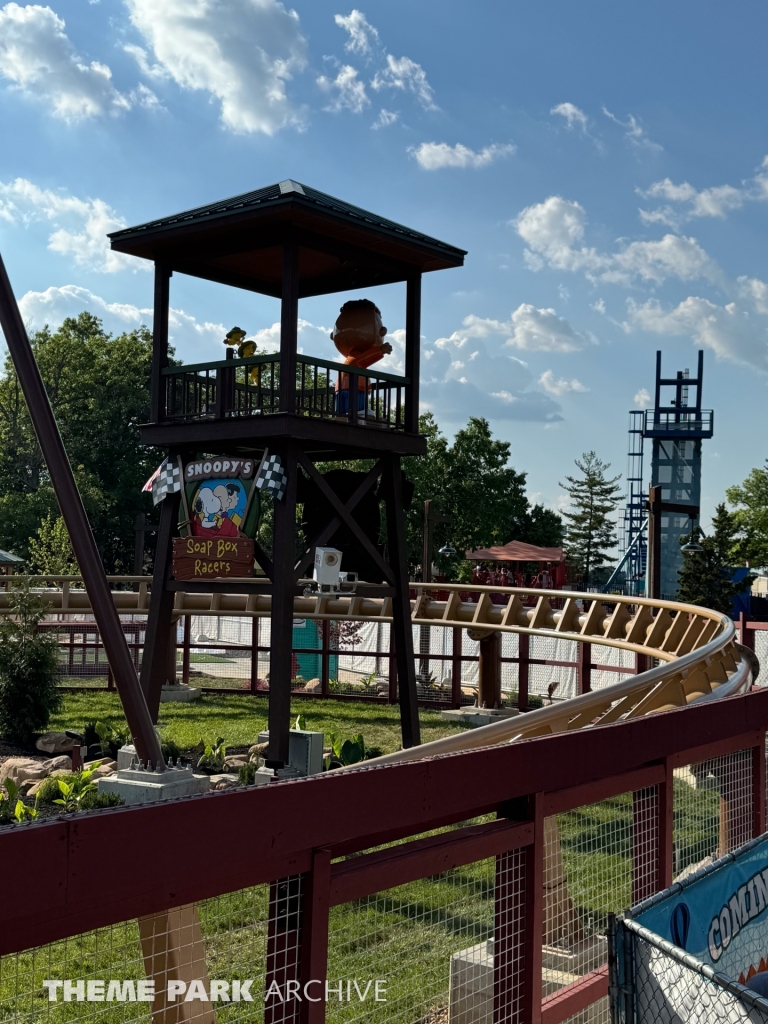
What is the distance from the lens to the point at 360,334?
1466cm

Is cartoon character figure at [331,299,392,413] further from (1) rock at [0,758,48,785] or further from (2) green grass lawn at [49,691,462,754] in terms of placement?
(1) rock at [0,758,48,785]

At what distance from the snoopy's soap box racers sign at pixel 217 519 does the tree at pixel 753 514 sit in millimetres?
47917

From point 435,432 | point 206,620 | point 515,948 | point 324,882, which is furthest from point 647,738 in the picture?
point 435,432

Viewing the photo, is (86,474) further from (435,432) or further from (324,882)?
(324,882)

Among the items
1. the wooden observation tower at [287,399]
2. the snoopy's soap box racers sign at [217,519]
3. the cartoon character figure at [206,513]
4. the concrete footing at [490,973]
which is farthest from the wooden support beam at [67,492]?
the cartoon character figure at [206,513]

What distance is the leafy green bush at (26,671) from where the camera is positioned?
Result: 16.3 metres

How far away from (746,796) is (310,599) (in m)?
15.8

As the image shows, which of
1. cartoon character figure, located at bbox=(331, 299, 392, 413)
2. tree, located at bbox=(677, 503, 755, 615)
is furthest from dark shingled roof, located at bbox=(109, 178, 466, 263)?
tree, located at bbox=(677, 503, 755, 615)

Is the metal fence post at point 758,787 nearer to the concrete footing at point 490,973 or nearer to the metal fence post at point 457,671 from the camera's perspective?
the concrete footing at point 490,973

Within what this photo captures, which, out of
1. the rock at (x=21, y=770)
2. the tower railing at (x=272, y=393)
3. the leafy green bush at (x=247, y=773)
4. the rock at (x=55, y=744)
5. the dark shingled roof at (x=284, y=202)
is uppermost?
the dark shingled roof at (x=284, y=202)

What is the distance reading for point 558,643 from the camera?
943 inches

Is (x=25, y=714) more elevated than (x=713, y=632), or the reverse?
(x=713, y=632)

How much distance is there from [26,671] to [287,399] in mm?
6884

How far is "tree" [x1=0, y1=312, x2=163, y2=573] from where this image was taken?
179 feet
